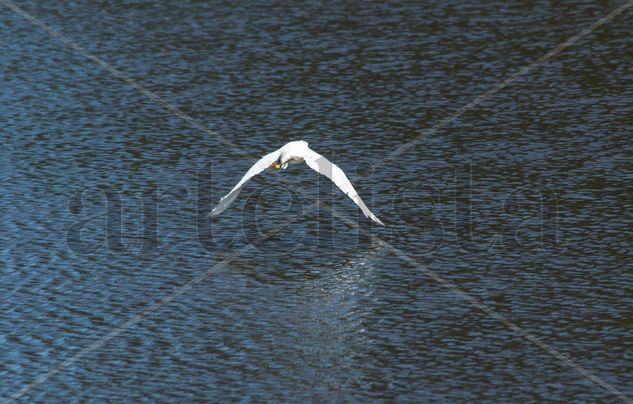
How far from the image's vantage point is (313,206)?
98.7 feet

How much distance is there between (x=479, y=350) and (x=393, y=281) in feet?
11.0

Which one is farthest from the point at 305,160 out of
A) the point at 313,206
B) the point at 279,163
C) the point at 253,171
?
the point at 313,206

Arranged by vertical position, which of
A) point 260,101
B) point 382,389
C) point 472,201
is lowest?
point 382,389

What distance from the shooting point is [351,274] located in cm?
2603

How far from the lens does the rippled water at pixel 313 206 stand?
74.1ft

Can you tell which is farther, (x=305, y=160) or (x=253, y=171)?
(x=253, y=171)

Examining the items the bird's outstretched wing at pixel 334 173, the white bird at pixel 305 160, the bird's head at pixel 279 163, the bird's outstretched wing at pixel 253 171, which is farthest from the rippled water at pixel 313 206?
the bird's head at pixel 279 163

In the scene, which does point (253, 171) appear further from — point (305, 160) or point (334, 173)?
point (334, 173)

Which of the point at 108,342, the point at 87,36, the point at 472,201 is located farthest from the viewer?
the point at 87,36

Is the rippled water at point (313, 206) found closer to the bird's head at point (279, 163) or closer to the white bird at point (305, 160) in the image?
the white bird at point (305, 160)

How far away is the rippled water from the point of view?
74.1 feet

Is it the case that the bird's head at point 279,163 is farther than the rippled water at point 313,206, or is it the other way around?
the bird's head at point 279,163

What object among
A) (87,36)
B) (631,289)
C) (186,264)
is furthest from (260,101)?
(631,289)

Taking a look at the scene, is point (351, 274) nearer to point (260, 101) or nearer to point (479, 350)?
point (479, 350)
